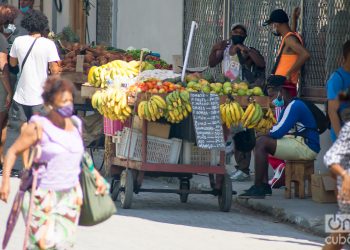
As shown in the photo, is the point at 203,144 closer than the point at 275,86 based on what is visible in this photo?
Yes

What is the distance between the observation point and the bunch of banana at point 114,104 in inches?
460

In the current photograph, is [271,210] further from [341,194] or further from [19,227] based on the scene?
[341,194]

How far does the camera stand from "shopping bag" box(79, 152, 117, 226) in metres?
7.38

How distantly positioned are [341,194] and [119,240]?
322 centimetres

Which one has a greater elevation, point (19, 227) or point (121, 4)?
point (121, 4)

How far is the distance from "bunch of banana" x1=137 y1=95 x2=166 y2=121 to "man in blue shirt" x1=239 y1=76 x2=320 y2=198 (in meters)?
1.52

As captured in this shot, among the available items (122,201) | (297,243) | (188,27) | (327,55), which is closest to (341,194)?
(297,243)

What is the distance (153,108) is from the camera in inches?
444

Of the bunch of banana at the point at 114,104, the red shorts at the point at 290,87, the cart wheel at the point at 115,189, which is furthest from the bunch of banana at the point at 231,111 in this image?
the cart wheel at the point at 115,189

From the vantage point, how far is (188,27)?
17375 millimetres

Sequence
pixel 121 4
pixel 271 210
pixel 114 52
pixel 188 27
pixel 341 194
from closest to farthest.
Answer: pixel 341 194
pixel 271 210
pixel 114 52
pixel 188 27
pixel 121 4

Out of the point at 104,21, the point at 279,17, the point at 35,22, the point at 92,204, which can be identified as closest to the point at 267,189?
the point at 279,17

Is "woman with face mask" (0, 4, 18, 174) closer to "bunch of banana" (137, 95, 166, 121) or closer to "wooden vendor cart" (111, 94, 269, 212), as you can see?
"wooden vendor cart" (111, 94, 269, 212)

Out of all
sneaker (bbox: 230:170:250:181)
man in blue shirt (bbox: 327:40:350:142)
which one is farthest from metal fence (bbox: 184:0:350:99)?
man in blue shirt (bbox: 327:40:350:142)
